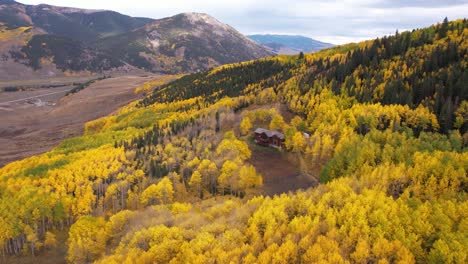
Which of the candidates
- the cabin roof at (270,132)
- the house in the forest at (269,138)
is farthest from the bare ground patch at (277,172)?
the cabin roof at (270,132)

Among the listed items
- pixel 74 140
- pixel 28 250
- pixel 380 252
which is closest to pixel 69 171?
pixel 28 250

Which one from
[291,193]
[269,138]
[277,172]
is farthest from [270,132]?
[291,193]

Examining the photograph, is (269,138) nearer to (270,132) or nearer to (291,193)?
(270,132)

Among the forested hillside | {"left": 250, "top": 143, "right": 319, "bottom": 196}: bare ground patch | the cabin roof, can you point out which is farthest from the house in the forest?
the forested hillside

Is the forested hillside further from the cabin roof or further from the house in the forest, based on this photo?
the cabin roof

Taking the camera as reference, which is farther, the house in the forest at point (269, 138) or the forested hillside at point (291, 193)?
the house in the forest at point (269, 138)

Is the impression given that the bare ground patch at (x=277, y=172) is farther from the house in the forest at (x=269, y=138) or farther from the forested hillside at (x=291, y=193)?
the forested hillside at (x=291, y=193)

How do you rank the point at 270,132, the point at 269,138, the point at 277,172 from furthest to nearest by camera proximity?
1. the point at 270,132
2. the point at 269,138
3. the point at 277,172
